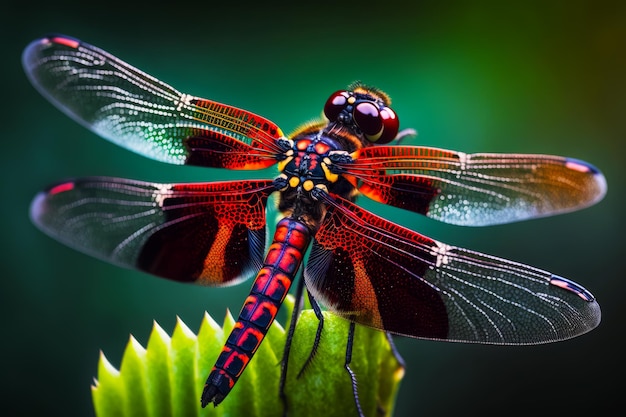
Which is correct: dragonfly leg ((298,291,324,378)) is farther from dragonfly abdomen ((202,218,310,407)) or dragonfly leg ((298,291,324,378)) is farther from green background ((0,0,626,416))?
green background ((0,0,626,416))

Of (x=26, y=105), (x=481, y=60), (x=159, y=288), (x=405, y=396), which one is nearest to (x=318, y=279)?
(x=159, y=288)

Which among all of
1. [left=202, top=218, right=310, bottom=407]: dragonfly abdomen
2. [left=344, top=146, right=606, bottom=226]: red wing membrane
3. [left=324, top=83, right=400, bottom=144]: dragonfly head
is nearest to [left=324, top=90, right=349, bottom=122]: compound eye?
[left=324, top=83, right=400, bottom=144]: dragonfly head

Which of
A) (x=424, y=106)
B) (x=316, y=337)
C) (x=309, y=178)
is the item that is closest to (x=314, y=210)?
(x=309, y=178)

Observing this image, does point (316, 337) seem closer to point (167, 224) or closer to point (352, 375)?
point (352, 375)

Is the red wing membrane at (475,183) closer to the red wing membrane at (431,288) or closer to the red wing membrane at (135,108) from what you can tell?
the red wing membrane at (431,288)

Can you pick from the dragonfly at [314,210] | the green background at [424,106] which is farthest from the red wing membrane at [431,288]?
the green background at [424,106]

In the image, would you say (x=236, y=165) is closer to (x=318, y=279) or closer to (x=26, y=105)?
(x=318, y=279)
